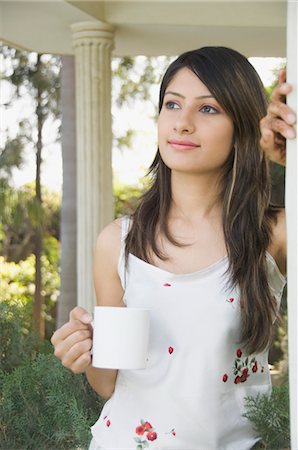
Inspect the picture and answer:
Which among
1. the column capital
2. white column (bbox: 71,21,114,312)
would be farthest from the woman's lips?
white column (bbox: 71,21,114,312)

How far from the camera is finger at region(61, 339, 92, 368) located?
67.8 inches

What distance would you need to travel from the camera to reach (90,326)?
1.76 metres

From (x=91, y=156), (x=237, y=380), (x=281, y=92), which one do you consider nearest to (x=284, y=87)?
(x=281, y=92)

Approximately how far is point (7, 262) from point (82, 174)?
8.21 m

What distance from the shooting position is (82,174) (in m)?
6.15

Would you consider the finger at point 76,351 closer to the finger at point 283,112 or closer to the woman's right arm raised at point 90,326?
the woman's right arm raised at point 90,326

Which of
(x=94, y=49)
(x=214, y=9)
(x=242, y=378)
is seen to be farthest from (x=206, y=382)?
(x=94, y=49)

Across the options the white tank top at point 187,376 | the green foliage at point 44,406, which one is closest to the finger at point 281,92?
the white tank top at point 187,376

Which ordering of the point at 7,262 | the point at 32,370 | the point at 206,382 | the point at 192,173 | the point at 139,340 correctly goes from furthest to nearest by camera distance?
the point at 7,262 < the point at 32,370 < the point at 192,173 < the point at 206,382 < the point at 139,340

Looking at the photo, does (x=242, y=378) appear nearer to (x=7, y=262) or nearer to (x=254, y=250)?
(x=254, y=250)

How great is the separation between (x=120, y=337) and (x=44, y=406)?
3.05 ft

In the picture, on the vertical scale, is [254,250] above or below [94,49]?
below

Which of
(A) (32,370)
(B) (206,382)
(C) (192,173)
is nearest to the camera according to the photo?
(B) (206,382)

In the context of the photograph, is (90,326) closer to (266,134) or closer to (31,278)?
(266,134)
